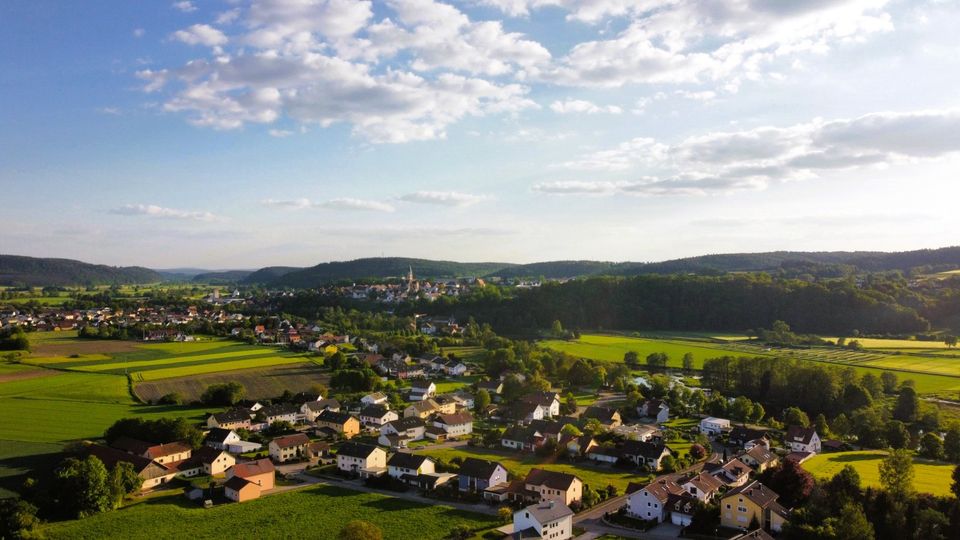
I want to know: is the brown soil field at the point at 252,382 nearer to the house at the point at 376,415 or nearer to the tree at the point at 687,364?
the house at the point at 376,415

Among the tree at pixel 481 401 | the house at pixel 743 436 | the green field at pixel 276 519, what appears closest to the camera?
the green field at pixel 276 519

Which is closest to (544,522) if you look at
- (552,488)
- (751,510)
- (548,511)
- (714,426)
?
(548,511)

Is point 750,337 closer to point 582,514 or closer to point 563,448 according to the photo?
point 563,448

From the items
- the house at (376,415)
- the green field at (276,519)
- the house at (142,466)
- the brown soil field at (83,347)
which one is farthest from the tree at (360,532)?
the brown soil field at (83,347)

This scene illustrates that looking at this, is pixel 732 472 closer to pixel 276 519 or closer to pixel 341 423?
pixel 276 519

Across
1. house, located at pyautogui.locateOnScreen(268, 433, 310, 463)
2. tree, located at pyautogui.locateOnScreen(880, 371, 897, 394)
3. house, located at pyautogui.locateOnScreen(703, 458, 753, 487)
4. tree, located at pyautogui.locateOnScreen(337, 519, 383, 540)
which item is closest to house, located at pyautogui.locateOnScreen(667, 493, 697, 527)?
house, located at pyautogui.locateOnScreen(703, 458, 753, 487)

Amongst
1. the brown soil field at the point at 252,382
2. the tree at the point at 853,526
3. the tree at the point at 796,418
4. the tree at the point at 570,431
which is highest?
the tree at the point at 853,526
